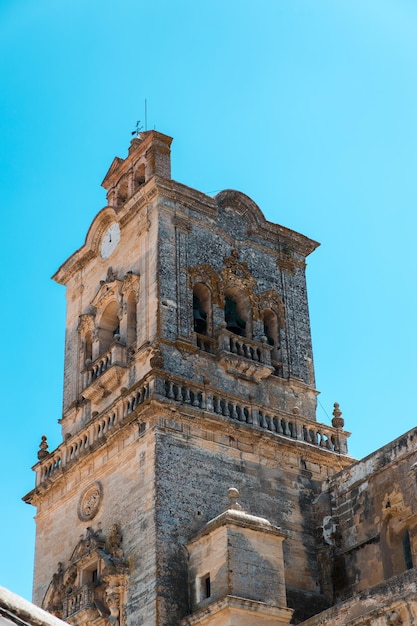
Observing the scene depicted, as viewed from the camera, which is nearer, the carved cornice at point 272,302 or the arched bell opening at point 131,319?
the arched bell opening at point 131,319

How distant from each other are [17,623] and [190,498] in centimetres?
1584

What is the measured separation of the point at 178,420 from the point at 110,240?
7.03 metres

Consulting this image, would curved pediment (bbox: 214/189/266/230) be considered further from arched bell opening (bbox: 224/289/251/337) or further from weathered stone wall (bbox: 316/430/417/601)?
weathered stone wall (bbox: 316/430/417/601)

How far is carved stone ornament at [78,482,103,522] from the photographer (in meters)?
23.7

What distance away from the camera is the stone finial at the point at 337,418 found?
26.1 m

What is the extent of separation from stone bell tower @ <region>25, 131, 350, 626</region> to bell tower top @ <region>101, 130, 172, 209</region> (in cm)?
6

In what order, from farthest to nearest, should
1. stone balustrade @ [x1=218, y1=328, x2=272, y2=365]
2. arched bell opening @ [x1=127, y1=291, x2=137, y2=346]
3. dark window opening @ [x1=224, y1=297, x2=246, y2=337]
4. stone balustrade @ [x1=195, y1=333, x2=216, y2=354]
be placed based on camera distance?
1. dark window opening @ [x1=224, y1=297, x2=246, y2=337]
2. arched bell opening @ [x1=127, y1=291, x2=137, y2=346]
3. stone balustrade @ [x1=218, y1=328, x2=272, y2=365]
4. stone balustrade @ [x1=195, y1=333, x2=216, y2=354]

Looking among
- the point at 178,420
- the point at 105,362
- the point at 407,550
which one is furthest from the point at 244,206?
the point at 407,550

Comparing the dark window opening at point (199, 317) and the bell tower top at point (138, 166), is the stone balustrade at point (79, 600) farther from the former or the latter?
the bell tower top at point (138, 166)

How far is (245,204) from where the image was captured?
28.4 metres

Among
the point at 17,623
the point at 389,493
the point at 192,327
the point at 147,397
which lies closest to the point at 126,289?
the point at 192,327

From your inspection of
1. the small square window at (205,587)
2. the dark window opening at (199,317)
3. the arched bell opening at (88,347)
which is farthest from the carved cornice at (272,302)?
the small square window at (205,587)

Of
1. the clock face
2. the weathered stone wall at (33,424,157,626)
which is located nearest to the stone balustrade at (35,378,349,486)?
the weathered stone wall at (33,424,157,626)

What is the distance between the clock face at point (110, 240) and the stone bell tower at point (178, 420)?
64 mm
